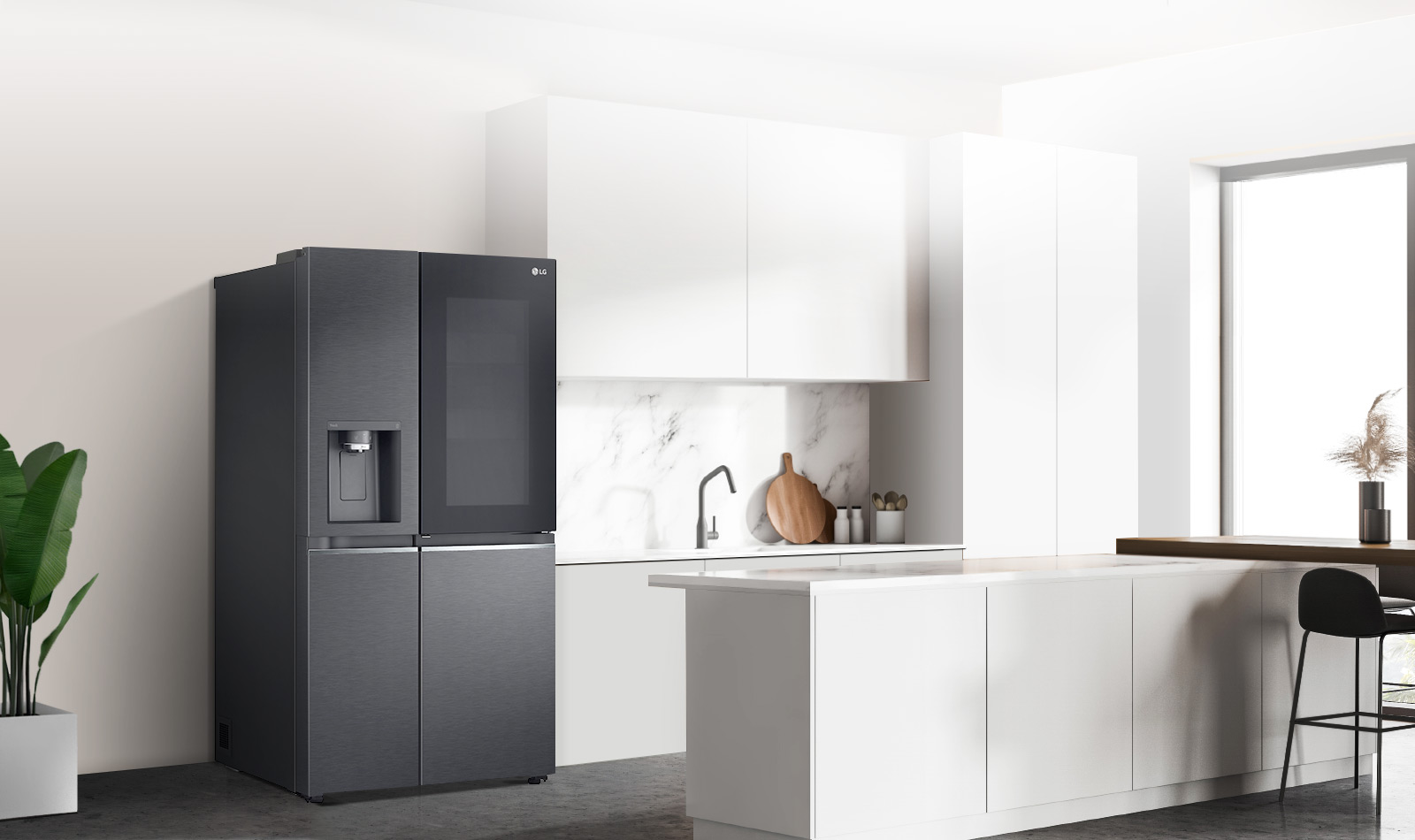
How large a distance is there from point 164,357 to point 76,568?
76 cm

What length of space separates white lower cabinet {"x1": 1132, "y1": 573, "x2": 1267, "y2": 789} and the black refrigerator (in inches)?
74.6

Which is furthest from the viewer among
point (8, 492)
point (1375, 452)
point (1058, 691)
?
point (1375, 452)

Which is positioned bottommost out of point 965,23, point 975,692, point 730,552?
point 975,692

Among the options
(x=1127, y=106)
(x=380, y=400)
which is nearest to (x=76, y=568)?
(x=380, y=400)

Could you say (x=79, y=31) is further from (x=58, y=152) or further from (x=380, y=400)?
(x=380, y=400)

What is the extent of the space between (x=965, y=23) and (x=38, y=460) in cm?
384

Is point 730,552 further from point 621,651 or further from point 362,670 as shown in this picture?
point 362,670

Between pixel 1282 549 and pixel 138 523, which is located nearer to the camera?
pixel 1282 549

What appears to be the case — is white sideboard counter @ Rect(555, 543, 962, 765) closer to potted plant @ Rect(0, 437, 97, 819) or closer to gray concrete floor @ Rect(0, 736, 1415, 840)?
gray concrete floor @ Rect(0, 736, 1415, 840)

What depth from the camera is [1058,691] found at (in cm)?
443

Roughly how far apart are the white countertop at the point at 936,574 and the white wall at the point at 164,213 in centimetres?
200

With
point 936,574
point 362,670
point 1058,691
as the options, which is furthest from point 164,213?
point 1058,691

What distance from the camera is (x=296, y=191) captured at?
18.0 ft

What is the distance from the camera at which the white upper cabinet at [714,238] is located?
5500 millimetres
